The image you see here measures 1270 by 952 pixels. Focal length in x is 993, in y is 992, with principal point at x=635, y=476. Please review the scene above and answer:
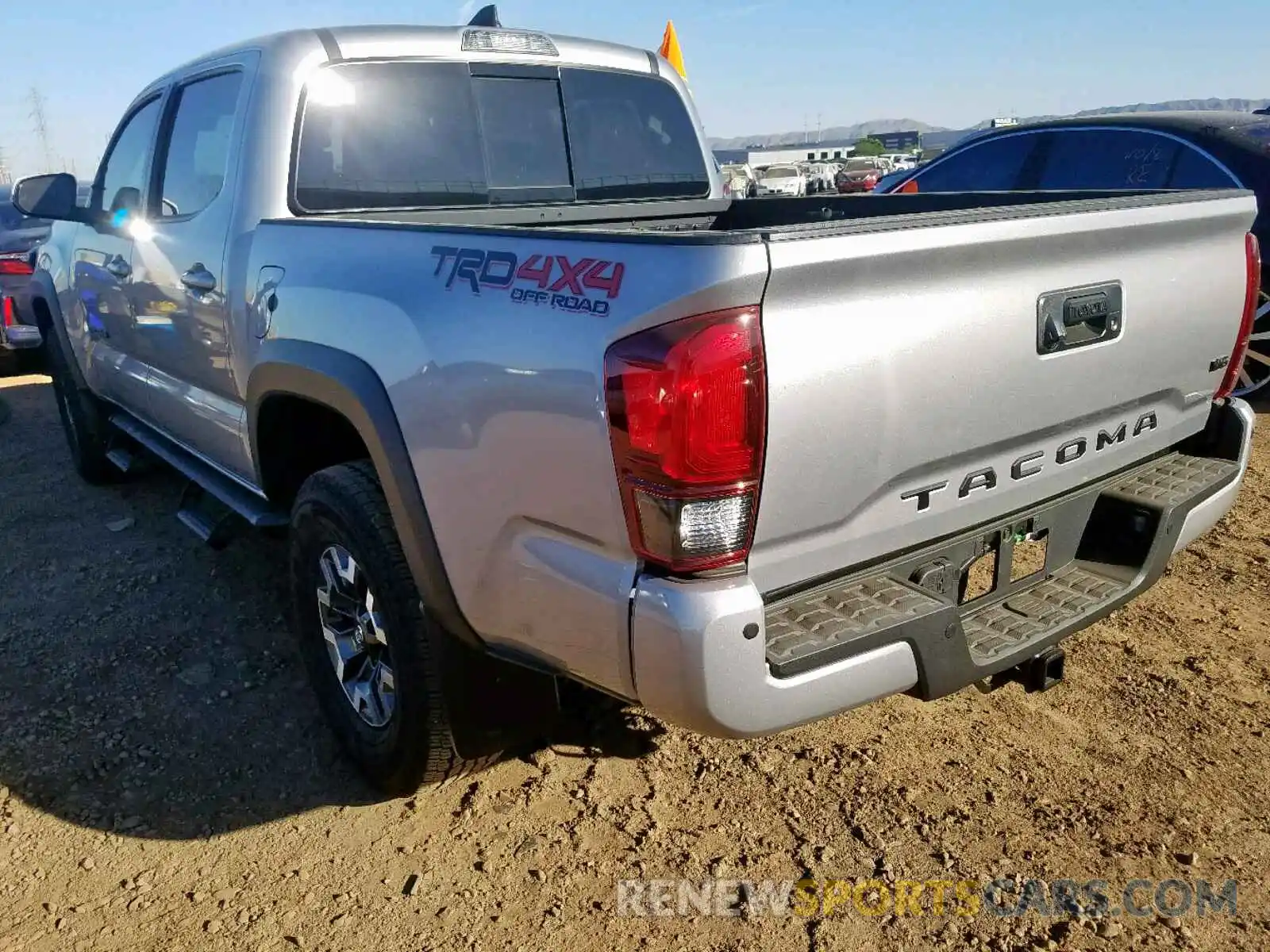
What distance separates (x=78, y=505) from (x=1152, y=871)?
5289mm

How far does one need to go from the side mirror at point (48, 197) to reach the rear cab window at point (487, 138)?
84.2 inches

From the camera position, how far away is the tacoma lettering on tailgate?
2135 mm

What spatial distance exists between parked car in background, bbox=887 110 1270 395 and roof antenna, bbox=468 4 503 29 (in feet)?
9.32

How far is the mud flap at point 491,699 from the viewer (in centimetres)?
243

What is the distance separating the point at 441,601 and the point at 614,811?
32.7 inches

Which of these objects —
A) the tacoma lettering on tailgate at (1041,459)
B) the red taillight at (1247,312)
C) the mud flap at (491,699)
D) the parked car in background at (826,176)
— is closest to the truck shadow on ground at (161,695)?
the mud flap at (491,699)

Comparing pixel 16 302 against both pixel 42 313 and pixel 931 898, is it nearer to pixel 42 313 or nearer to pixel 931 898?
pixel 42 313

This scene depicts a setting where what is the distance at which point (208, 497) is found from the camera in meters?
3.98

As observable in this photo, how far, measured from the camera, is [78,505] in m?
5.40

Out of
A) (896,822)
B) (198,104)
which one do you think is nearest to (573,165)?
(198,104)

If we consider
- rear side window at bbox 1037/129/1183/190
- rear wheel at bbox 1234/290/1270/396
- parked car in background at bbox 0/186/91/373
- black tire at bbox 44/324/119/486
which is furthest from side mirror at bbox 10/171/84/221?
rear wheel at bbox 1234/290/1270/396

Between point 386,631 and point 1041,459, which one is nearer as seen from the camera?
point 1041,459

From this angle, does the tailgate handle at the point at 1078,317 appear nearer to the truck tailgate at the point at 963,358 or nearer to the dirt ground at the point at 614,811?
the truck tailgate at the point at 963,358

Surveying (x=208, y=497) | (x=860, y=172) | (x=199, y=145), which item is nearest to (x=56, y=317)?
(x=208, y=497)
